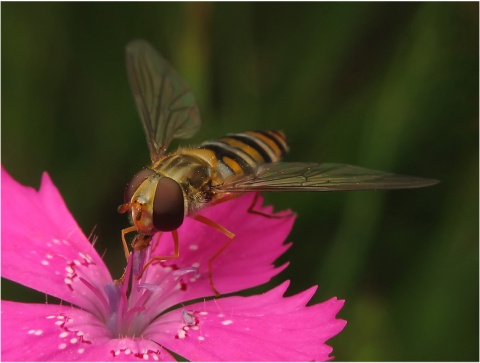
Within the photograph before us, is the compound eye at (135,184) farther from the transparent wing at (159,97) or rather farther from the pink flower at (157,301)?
the transparent wing at (159,97)

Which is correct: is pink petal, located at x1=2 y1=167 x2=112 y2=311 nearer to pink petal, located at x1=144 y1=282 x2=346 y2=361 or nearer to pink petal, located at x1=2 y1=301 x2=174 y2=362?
pink petal, located at x1=2 y1=301 x2=174 y2=362

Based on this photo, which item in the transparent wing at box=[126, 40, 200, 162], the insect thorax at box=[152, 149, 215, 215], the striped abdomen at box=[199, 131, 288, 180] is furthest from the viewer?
the transparent wing at box=[126, 40, 200, 162]

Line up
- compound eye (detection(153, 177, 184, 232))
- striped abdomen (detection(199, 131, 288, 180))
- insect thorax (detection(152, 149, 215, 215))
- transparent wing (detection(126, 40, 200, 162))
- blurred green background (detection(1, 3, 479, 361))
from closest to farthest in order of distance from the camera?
compound eye (detection(153, 177, 184, 232)) < insect thorax (detection(152, 149, 215, 215)) < striped abdomen (detection(199, 131, 288, 180)) < transparent wing (detection(126, 40, 200, 162)) < blurred green background (detection(1, 3, 479, 361))

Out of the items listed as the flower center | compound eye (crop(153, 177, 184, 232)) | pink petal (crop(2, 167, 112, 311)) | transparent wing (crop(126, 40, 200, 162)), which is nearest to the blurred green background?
transparent wing (crop(126, 40, 200, 162))

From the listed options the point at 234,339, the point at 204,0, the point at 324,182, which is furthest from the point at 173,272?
the point at 204,0

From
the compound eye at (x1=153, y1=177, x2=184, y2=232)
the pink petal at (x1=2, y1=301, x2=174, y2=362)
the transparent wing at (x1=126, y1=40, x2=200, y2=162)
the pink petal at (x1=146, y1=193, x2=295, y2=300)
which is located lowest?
the pink petal at (x1=2, y1=301, x2=174, y2=362)

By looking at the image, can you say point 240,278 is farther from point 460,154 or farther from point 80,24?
point 80,24

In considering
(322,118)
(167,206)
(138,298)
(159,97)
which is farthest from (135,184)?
(322,118)

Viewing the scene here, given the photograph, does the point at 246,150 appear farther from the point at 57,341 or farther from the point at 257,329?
the point at 57,341
